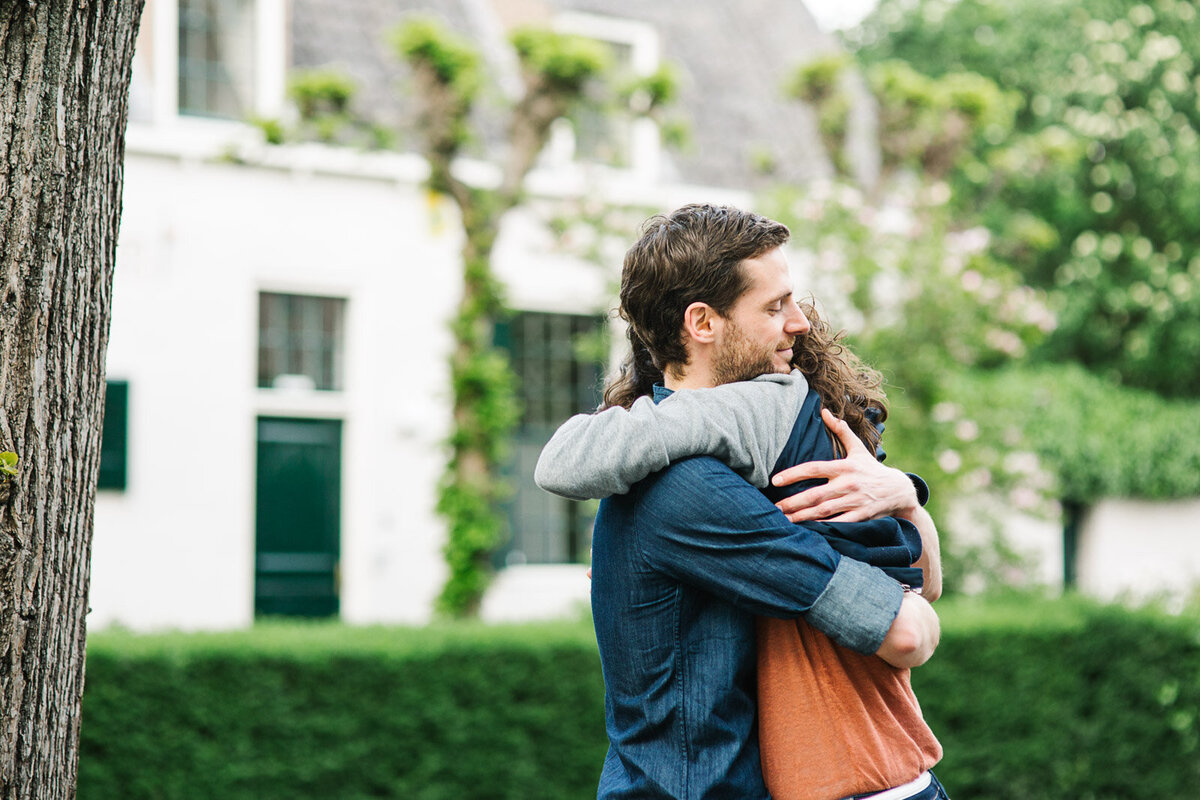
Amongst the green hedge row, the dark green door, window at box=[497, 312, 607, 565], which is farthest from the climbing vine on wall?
the green hedge row

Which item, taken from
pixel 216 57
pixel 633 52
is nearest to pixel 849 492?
pixel 216 57

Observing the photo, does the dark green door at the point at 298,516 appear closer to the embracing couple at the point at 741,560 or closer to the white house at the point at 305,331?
the white house at the point at 305,331

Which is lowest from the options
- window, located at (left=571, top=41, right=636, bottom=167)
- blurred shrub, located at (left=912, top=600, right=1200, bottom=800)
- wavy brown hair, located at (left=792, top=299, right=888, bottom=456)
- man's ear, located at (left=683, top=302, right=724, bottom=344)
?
blurred shrub, located at (left=912, top=600, right=1200, bottom=800)

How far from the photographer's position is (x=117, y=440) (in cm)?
985

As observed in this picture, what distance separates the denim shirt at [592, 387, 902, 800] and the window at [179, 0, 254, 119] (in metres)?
9.10

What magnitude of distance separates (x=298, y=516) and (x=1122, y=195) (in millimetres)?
11583

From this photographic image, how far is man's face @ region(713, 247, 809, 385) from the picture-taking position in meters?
2.33

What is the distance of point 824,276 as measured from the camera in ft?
33.9

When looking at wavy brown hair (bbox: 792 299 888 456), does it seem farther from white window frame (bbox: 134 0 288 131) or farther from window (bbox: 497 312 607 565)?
window (bbox: 497 312 607 565)

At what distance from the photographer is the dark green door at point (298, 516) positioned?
10.6m

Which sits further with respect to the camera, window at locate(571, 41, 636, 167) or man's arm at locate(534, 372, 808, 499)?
window at locate(571, 41, 636, 167)

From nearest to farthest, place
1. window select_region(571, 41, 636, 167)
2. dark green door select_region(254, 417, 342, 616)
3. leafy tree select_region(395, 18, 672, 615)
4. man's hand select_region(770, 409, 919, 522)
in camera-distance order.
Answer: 1. man's hand select_region(770, 409, 919, 522)
2. leafy tree select_region(395, 18, 672, 615)
3. dark green door select_region(254, 417, 342, 616)
4. window select_region(571, 41, 636, 167)

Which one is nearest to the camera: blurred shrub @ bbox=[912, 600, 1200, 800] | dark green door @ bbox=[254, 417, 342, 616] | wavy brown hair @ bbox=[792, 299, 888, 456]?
wavy brown hair @ bbox=[792, 299, 888, 456]

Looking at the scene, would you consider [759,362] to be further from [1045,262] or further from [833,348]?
[1045,262]
